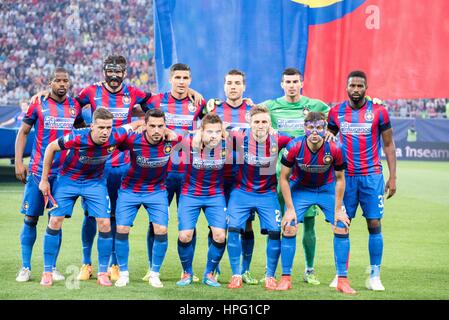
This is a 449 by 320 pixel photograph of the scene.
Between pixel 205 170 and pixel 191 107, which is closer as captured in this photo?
pixel 205 170

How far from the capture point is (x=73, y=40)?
99.6ft

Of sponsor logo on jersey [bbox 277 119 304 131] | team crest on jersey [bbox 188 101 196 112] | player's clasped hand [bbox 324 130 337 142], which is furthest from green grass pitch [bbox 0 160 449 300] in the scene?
team crest on jersey [bbox 188 101 196 112]

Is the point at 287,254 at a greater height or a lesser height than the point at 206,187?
lesser

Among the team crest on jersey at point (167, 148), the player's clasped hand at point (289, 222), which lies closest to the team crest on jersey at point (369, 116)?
the player's clasped hand at point (289, 222)

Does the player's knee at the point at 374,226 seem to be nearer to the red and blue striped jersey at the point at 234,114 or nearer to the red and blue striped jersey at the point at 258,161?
the red and blue striped jersey at the point at 258,161

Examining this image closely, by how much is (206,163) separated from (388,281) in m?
1.97

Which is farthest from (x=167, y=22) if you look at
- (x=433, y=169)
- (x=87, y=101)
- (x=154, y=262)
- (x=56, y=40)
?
(x=56, y=40)

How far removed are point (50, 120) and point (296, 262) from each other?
2920mm

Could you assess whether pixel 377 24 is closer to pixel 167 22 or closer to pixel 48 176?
pixel 167 22

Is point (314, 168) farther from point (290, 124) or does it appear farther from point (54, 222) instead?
point (54, 222)

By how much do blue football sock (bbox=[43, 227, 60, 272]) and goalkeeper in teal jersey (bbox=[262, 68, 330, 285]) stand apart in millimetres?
2063

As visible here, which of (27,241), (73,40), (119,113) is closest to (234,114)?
(119,113)

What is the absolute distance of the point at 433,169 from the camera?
22203mm

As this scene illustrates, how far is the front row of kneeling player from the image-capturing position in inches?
272
